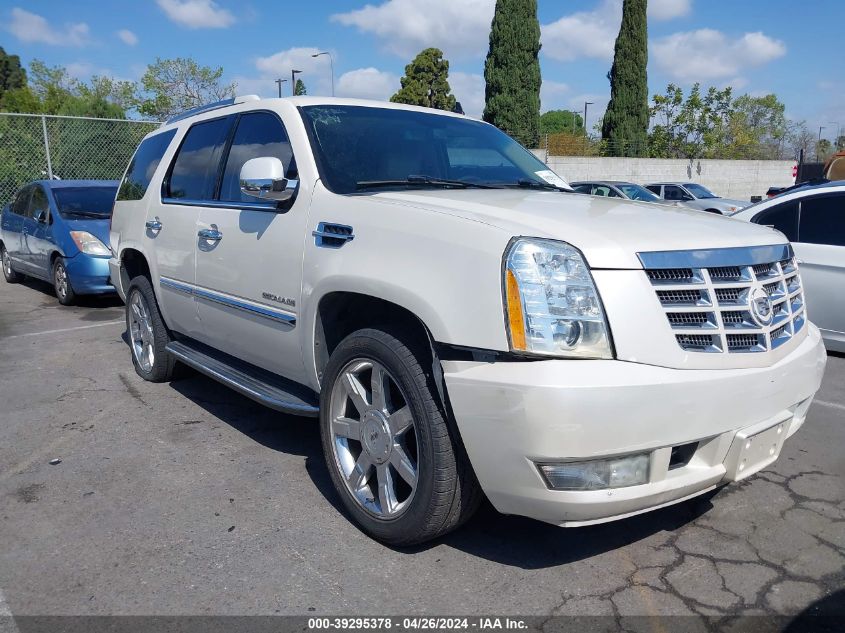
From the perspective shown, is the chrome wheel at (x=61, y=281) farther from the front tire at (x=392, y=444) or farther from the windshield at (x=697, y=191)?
the windshield at (x=697, y=191)

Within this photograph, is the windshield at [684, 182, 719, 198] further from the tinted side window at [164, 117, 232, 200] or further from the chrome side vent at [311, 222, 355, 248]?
the chrome side vent at [311, 222, 355, 248]

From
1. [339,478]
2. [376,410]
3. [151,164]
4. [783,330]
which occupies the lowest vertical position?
[339,478]

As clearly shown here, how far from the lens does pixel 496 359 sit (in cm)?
247

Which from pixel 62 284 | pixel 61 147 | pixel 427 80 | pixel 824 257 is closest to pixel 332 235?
pixel 824 257

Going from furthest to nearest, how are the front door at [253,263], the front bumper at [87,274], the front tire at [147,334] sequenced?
the front bumper at [87,274] < the front tire at [147,334] < the front door at [253,263]

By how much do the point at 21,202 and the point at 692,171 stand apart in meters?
27.2

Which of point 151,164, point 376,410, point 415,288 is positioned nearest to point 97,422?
point 151,164

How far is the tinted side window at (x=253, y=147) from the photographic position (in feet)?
12.4

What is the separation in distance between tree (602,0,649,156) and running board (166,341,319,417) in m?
29.3

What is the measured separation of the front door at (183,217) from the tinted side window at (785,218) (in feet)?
16.5

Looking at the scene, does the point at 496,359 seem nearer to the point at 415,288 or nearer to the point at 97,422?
the point at 415,288

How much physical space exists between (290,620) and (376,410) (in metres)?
0.87

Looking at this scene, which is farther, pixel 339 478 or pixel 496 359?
pixel 339 478

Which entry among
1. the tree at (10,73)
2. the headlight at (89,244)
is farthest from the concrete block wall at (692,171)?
the tree at (10,73)
